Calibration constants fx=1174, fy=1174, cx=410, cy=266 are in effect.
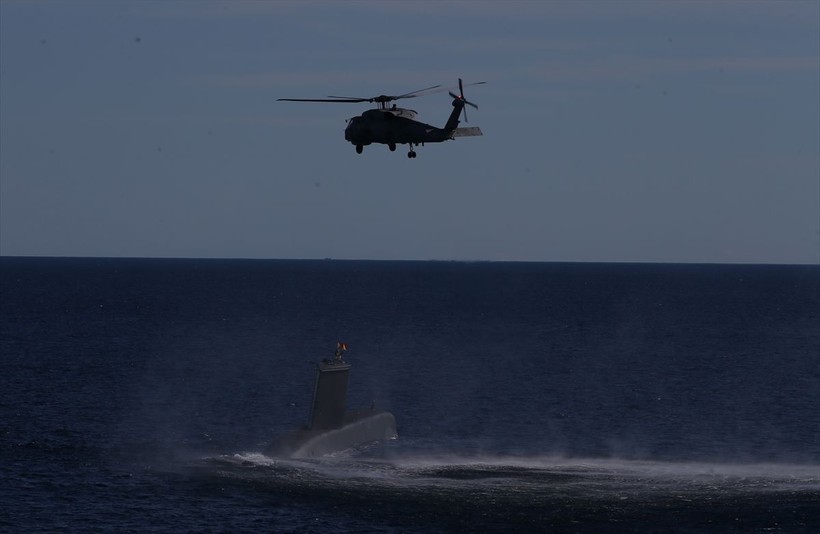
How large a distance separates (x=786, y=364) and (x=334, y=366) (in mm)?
84118

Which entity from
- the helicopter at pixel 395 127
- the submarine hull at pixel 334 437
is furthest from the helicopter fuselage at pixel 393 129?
the submarine hull at pixel 334 437

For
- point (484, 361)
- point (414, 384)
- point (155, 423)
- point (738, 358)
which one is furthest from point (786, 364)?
point (155, 423)

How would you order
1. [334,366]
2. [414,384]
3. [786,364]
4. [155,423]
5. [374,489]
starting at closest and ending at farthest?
[374,489], [334,366], [155,423], [414,384], [786,364]

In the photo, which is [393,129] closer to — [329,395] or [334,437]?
[329,395]

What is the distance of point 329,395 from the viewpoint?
70875mm

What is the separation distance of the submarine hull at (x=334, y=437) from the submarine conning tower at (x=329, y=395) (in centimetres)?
52

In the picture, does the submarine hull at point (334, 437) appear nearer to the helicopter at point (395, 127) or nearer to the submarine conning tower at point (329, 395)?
the submarine conning tower at point (329, 395)

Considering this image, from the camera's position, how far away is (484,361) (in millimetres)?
142000

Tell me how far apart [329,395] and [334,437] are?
2.65 m

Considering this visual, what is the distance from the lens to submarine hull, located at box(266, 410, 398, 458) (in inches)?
2739

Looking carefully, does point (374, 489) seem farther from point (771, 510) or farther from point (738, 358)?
point (738, 358)

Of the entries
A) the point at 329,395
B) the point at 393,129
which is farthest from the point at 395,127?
the point at 329,395

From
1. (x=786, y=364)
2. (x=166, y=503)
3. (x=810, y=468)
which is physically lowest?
(x=166, y=503)

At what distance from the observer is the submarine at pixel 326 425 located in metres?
69.6
